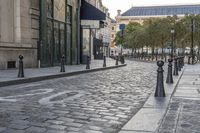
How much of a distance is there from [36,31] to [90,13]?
10.2 m

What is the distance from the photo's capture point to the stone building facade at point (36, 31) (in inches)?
808

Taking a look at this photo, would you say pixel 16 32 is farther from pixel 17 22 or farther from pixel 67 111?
pixel 67 111

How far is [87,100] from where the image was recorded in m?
9.67

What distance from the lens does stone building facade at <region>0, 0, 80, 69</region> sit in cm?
2053

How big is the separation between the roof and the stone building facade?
12526 centimetres

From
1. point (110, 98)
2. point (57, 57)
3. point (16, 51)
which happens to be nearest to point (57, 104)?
point (110, 98)

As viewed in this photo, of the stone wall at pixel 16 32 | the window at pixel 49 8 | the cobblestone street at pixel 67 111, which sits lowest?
the cobblestone street at pixel 67 111

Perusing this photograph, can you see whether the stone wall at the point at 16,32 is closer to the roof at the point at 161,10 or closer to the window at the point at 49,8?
the window at the point at 49,8

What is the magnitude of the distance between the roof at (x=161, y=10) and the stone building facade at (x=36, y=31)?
125 meters

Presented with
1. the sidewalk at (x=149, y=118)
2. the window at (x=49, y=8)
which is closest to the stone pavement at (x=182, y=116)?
the sidewalk at (x=149, y=118)

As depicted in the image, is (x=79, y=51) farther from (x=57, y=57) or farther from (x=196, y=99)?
(x=196, y=99)

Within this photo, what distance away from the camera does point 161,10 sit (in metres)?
154

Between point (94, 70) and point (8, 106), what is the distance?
641 inches

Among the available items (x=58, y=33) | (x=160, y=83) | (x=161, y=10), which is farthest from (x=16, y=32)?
(x=161, y=10)
